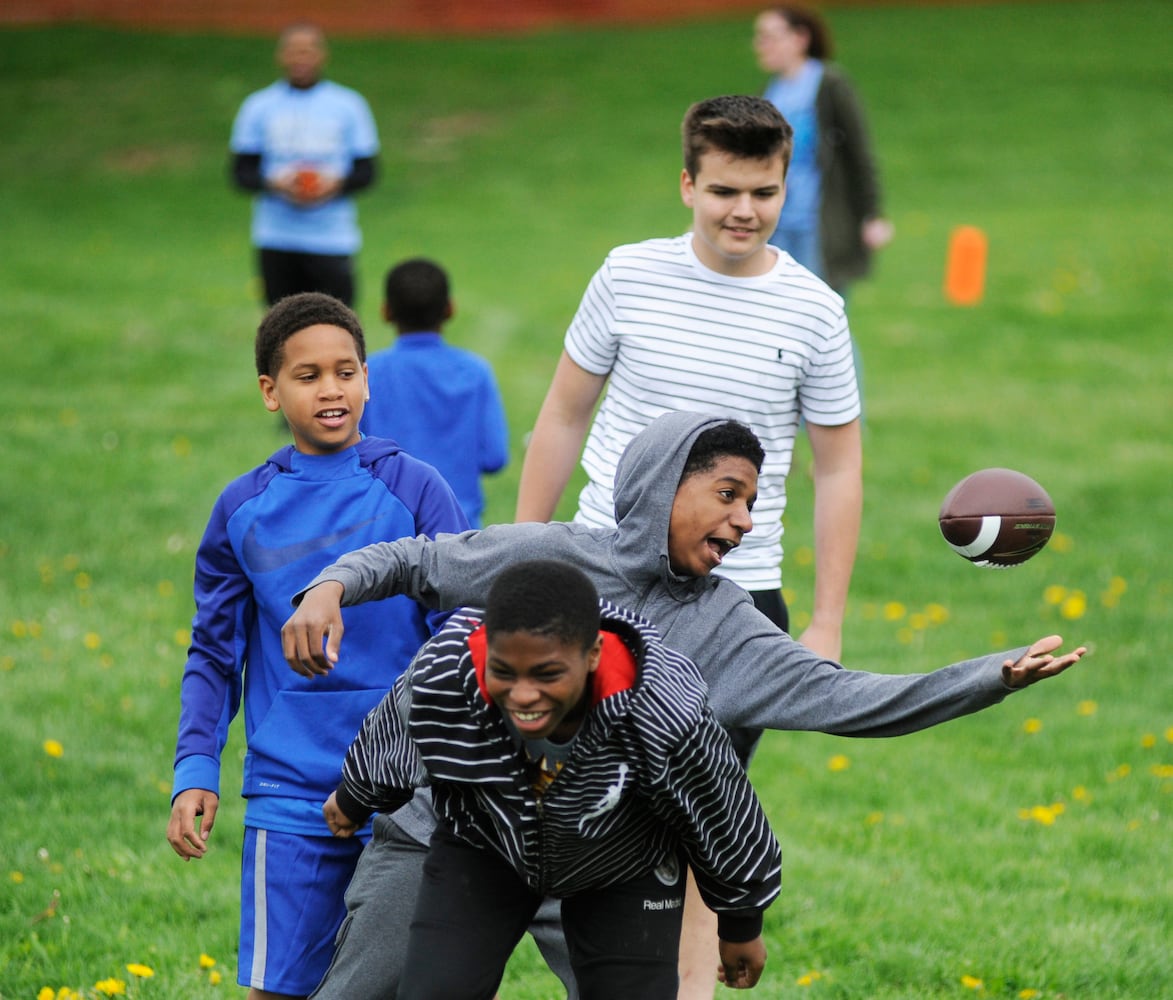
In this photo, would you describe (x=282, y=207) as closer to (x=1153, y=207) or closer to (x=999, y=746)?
(x=999, y=746)

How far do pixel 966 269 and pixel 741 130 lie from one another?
10825mm

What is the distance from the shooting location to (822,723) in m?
3.19

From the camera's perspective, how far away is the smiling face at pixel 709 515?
3305 millimetres

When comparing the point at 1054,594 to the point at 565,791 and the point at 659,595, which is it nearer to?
the point at 659,595

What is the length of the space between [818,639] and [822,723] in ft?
3.11

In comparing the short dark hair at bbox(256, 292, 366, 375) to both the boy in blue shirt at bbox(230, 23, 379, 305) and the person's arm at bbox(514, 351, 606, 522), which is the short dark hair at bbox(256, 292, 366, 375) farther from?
the boy in blue shirt at bbox(230, 23, 379, 305)

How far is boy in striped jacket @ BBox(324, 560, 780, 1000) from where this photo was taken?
114 inches

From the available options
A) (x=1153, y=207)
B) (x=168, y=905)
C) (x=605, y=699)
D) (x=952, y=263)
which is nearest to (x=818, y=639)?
(x=605, y=699)


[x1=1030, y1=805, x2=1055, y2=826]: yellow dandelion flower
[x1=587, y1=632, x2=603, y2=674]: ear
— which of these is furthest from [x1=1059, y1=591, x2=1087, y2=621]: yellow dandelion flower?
[x1=587, y1=632, x2=603, y2=674]: ear

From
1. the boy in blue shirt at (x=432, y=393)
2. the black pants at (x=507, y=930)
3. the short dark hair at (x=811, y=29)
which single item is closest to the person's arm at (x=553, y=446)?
the black pants at (x=507, y=930)

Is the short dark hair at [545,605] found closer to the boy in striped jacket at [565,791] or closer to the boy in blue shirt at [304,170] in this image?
the boy in striped jacket at [565,791]

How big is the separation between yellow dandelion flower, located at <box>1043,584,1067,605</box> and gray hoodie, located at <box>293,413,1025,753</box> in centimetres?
501

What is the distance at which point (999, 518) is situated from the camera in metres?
3.61

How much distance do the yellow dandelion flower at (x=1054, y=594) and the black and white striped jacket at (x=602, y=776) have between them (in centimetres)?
519
